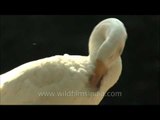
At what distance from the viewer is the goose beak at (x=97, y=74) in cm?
229

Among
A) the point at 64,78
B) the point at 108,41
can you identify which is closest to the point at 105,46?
the point at 108,41

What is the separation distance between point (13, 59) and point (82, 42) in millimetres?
614

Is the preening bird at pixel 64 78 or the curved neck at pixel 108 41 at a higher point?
the curved neck at pixel 108 41

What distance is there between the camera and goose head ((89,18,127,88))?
2262 millimetres

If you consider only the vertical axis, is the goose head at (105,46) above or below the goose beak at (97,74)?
above

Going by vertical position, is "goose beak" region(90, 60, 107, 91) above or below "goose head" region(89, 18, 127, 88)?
below

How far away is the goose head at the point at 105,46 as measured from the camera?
2.26 metres

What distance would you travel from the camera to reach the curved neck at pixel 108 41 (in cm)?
226

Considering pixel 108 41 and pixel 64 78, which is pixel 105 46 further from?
pixel 64 78

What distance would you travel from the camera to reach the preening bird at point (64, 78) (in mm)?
2240

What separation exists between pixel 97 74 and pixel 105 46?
111 mm

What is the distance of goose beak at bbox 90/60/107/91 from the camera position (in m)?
2.29

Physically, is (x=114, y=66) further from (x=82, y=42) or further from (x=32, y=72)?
(x=82, y=42)

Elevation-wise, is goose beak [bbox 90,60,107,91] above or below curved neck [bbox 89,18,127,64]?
below
